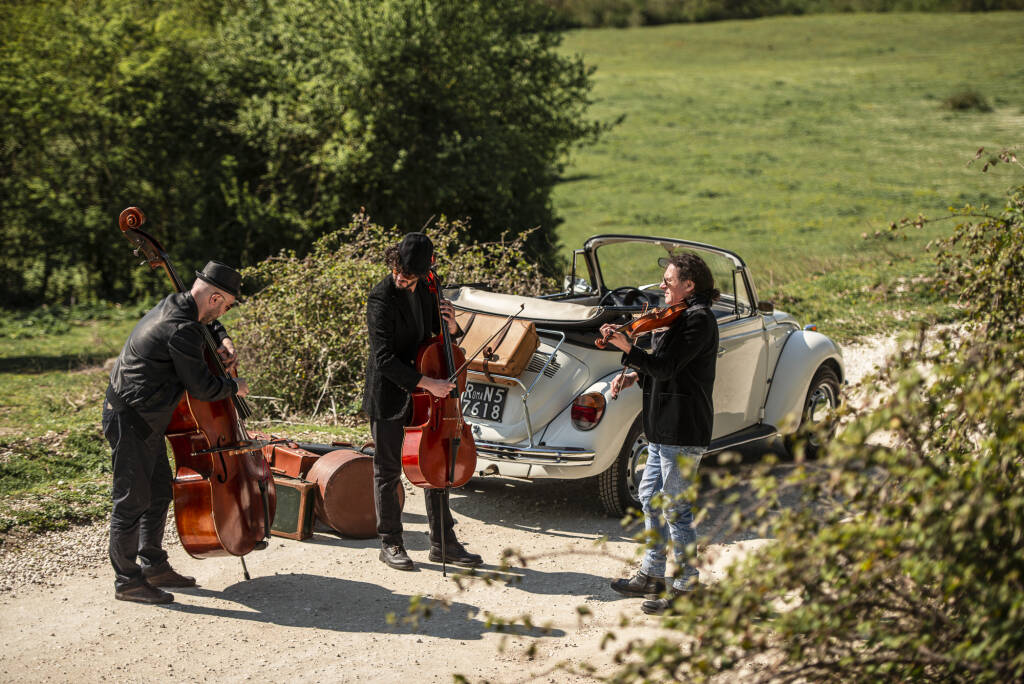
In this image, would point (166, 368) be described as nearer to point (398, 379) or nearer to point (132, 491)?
point (132, 491)

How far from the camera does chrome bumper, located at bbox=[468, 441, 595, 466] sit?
663 cm

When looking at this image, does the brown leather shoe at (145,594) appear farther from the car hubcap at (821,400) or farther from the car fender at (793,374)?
the car hubcap at (821,400)

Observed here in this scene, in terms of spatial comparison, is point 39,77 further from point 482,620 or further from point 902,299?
point 482,620

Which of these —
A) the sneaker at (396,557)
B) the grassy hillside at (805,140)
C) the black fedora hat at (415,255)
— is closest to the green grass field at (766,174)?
the grassy hillside at (805,140)

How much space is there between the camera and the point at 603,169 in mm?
41062

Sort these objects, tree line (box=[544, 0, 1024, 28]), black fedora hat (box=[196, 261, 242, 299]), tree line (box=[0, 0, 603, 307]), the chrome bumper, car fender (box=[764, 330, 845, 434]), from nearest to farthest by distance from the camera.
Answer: black fedora hat (box=[196, 261, 242, 299]) → the chrome bumper → car fender (box=[764, 330, 845, 434]) → tree line (box=[0, 0, 603, 307]) → tree line (box=[544, 0, 1024, 28])

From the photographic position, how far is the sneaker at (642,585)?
570cm

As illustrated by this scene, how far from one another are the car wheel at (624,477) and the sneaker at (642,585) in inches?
45.6

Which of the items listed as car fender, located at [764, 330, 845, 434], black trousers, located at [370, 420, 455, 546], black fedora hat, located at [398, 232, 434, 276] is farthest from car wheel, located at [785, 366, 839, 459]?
black fedora hat, located at [398, 232, 434, 276]

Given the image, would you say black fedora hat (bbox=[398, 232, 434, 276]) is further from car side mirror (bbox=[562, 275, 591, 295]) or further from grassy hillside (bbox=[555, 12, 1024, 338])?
grassy hillside (bbox=[555, 12, 1024, 338])

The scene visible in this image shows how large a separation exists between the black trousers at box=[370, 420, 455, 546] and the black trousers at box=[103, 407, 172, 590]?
1.25 meters

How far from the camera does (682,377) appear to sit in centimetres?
547

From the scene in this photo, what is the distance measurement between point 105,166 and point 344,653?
768 inches

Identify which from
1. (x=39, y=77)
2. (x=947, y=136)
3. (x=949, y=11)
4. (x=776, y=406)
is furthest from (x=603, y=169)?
(x=949, y=11)
